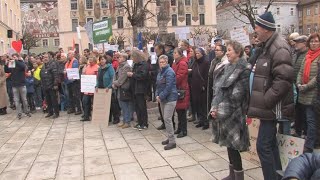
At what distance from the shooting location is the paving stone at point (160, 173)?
5.69 metres

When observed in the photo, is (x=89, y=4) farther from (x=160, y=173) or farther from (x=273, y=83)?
(x=273, y=83)

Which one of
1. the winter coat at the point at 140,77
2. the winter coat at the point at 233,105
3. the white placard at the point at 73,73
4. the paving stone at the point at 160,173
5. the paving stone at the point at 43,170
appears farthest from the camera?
the white placard at the point at 73,73

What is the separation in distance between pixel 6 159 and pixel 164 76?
11.3 feet

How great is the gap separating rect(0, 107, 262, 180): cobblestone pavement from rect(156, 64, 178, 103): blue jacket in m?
1.00

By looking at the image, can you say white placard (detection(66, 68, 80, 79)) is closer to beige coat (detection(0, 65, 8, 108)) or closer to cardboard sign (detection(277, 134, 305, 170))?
beige coat (detection(0, 65, 8, 108))

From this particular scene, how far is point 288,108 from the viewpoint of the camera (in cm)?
417

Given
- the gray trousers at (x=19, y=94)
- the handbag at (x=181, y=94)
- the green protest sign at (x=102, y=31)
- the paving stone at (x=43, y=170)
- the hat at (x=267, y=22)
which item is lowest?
the paving stone at (x=43, y=170)

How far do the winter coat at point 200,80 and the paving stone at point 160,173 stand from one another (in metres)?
3.22

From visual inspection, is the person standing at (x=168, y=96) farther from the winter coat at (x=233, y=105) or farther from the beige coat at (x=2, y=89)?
the beige coat at (x=2, y=89)

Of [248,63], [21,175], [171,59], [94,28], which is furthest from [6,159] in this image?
[94,28]

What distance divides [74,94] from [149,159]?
606cm

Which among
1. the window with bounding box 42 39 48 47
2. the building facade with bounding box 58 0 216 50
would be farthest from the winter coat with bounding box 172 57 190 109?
the window with bounding box 42 39 48 47

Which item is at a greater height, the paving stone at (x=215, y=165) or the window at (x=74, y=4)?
the window at (x=74, y=4)

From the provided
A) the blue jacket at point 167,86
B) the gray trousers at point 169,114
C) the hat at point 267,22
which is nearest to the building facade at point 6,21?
the blue jacket at point 167,86
